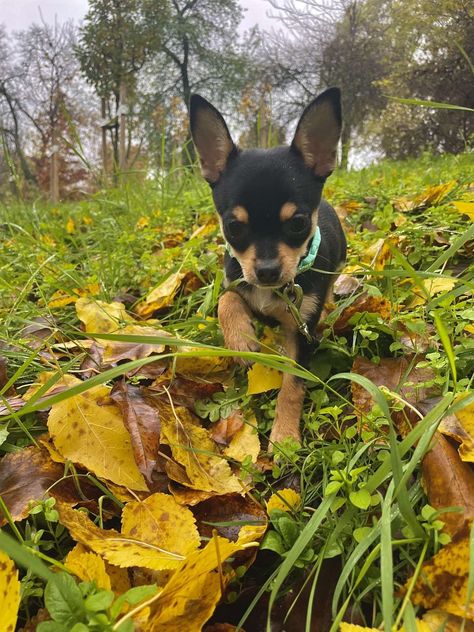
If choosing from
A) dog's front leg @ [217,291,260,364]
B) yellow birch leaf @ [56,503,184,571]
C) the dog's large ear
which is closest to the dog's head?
the dog's large ear

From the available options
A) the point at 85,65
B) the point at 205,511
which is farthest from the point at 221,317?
the point at 85,65

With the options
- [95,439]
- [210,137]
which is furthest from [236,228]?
[95,439]

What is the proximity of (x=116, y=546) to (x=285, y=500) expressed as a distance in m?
0.44

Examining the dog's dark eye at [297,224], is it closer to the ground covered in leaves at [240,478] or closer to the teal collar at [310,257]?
the teal collar at [310,257]

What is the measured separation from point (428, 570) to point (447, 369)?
2.08 feet

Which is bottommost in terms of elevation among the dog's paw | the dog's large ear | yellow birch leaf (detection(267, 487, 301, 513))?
yellow birch leaf (detection(267, 487, 301, 513))

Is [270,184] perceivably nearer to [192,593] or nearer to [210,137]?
[210,137]

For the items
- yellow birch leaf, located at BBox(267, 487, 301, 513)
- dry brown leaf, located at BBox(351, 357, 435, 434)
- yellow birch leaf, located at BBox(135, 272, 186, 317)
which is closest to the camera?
yellow birch leaf, located at BBox(267, 487, 301, 513)

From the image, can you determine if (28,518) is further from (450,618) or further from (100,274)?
(100,274)

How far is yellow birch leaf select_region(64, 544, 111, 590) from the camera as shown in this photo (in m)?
0.95

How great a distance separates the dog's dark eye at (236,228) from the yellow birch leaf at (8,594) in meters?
1.60

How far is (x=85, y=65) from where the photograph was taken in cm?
1162

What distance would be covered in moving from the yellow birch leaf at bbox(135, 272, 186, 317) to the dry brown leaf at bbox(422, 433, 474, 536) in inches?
66.4

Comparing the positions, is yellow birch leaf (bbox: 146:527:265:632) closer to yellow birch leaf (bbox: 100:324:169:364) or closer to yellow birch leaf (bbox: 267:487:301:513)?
yellow birch leaf (bbox: 267:487:301:513)
